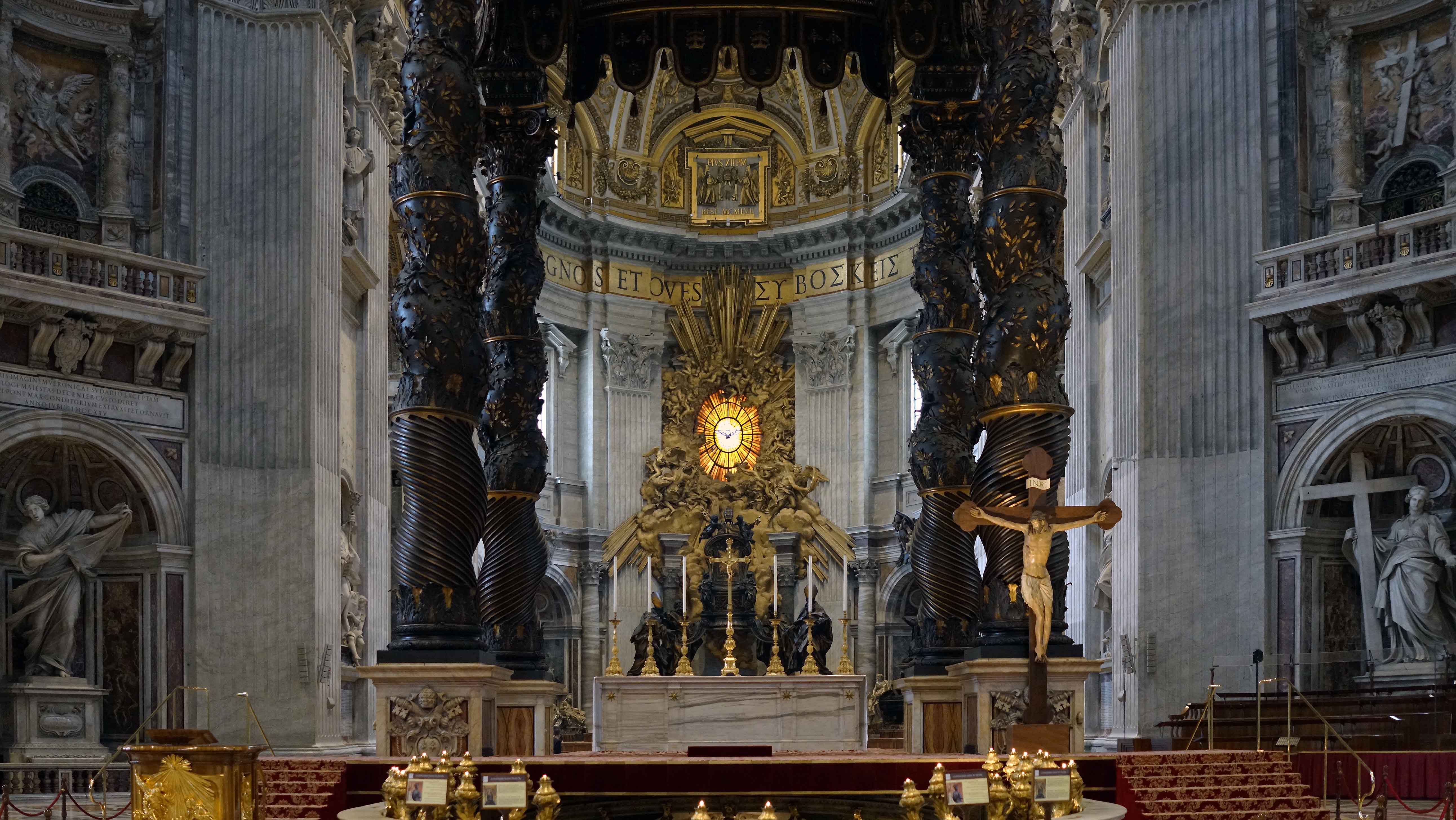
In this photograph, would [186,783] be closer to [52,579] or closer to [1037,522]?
[1037,522]

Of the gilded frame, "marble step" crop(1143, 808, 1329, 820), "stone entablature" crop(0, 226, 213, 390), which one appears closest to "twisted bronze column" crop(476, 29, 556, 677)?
"marble step" crop(1143, 808, 1329, 820)

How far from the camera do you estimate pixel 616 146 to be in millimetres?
37375

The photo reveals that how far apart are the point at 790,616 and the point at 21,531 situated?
19.7 metres

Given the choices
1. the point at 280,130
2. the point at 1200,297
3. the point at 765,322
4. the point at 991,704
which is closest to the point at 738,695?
the point at 991,704

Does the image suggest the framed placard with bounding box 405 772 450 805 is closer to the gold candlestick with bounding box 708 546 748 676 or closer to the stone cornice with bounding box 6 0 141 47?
the gold candlestick with bounding box 708 546 748 676

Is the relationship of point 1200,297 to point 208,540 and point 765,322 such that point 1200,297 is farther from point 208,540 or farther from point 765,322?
point 765,322

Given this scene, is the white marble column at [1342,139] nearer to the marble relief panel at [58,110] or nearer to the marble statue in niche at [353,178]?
the marble statue in niche at [353,178]

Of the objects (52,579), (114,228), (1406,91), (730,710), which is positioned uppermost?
(1406,91)

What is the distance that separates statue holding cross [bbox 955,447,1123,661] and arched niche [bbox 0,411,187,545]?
11.4m

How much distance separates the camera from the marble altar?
15289mm

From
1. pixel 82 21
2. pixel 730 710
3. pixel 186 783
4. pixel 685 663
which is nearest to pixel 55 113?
pixel 82 21

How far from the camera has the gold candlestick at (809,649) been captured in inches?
696

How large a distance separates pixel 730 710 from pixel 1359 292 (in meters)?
7.76

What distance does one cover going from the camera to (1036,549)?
910 cm
